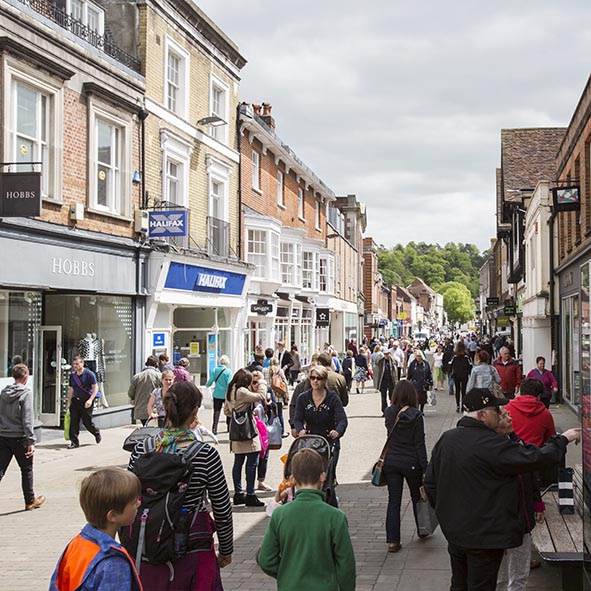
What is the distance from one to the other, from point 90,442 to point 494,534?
11.6 m

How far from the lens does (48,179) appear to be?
585 inches

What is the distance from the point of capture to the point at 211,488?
4.30 m

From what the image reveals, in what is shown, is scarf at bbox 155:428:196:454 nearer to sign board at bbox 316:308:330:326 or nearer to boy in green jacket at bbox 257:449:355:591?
boy in green jacket at bbox 257:449:355:591

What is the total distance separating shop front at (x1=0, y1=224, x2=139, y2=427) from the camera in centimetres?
1409

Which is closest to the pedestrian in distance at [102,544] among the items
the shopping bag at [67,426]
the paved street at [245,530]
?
the paved street at [245,530]

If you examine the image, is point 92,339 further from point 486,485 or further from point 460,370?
point 486,485

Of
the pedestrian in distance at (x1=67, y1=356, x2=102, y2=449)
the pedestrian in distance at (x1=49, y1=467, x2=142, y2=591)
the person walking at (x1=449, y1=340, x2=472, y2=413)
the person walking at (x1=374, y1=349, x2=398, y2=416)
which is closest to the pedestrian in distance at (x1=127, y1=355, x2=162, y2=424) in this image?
the pedestrian in distance at (x1=67, y1=356, x2=102, y2=449)

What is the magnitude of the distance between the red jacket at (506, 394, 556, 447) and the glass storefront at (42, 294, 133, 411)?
11209 mm

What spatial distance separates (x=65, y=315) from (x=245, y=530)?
9.65m

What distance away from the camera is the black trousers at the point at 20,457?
9.02 m

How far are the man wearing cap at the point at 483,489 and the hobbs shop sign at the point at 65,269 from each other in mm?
10579

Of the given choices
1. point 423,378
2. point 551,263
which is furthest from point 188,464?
point 551,263

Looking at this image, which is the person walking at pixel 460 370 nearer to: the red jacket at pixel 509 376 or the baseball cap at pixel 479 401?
the red jacket at pixel 509 376

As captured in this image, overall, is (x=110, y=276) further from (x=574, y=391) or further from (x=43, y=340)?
(x=574, y=391)
